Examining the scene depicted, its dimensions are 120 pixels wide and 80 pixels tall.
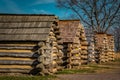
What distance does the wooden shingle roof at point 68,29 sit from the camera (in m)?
27.3

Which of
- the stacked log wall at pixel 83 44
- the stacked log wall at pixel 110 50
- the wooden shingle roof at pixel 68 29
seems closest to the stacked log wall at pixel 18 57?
the wooden shingle roof at pixel 68 29

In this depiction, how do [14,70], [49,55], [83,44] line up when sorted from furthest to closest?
[83,44], [49,55], [14,70]

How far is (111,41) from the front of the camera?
152ft

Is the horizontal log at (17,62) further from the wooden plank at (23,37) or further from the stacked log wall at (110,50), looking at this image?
the stacked log wall at (110,50)

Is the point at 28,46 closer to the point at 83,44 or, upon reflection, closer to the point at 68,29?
the point at 68,29

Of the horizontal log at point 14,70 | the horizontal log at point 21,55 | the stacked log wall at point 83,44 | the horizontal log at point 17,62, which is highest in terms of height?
the stacked log wall at point 83,44

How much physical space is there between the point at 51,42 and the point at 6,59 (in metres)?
3.08

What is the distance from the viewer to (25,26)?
2014 cm

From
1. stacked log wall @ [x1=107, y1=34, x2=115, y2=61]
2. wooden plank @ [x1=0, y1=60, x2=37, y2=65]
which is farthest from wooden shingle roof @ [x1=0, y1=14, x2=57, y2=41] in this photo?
stacked log wall @ [x1=107, y1=34, x2=115, y2=61]

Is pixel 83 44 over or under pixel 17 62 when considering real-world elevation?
over

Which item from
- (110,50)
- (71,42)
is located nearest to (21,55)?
(71,42)

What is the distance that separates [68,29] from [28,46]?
9.50 meters

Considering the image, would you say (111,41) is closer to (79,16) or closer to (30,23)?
(79,16)

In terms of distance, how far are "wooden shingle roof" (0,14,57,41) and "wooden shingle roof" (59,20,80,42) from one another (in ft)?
20.8
